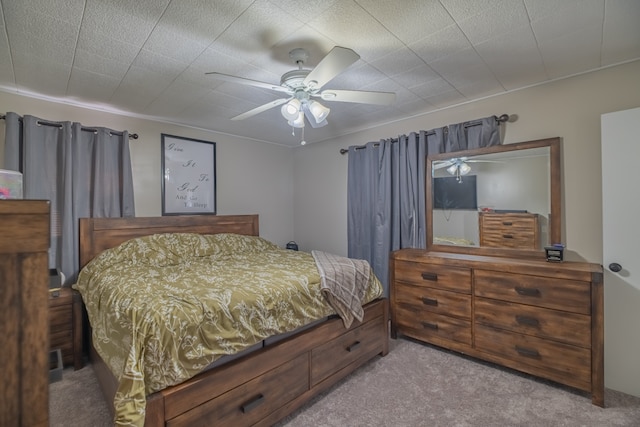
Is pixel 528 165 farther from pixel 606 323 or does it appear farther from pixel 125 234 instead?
pixel 125 234

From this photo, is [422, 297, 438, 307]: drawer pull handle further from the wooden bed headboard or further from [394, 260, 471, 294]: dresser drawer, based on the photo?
the wooden bed headboard

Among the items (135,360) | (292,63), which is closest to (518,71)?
(292,63)

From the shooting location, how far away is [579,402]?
79.1 inches

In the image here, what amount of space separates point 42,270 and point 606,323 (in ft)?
10.6

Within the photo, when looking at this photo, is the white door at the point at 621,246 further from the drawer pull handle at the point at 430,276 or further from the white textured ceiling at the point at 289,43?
the drawer pull handle at the point at 430,276

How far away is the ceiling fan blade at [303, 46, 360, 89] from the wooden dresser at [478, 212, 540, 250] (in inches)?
81.2

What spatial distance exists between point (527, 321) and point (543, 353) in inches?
9.2

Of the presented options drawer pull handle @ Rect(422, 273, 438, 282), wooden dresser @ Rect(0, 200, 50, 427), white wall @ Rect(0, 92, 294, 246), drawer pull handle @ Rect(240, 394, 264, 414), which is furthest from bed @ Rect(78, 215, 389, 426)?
wooden dresser @ Rect(0, 200, 50, 427)

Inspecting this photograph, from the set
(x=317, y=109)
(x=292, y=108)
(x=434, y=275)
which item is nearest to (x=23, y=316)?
(x=292, y=108)

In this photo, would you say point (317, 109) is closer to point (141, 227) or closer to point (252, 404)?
point (252, 404)

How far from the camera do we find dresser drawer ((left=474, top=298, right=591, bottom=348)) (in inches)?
81.0

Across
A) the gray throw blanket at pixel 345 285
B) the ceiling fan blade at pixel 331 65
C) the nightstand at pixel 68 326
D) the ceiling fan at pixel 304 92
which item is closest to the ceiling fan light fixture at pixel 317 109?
the ceiling fan at pixel 304 92

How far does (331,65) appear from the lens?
1661mm

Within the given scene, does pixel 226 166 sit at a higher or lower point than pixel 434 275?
higher
